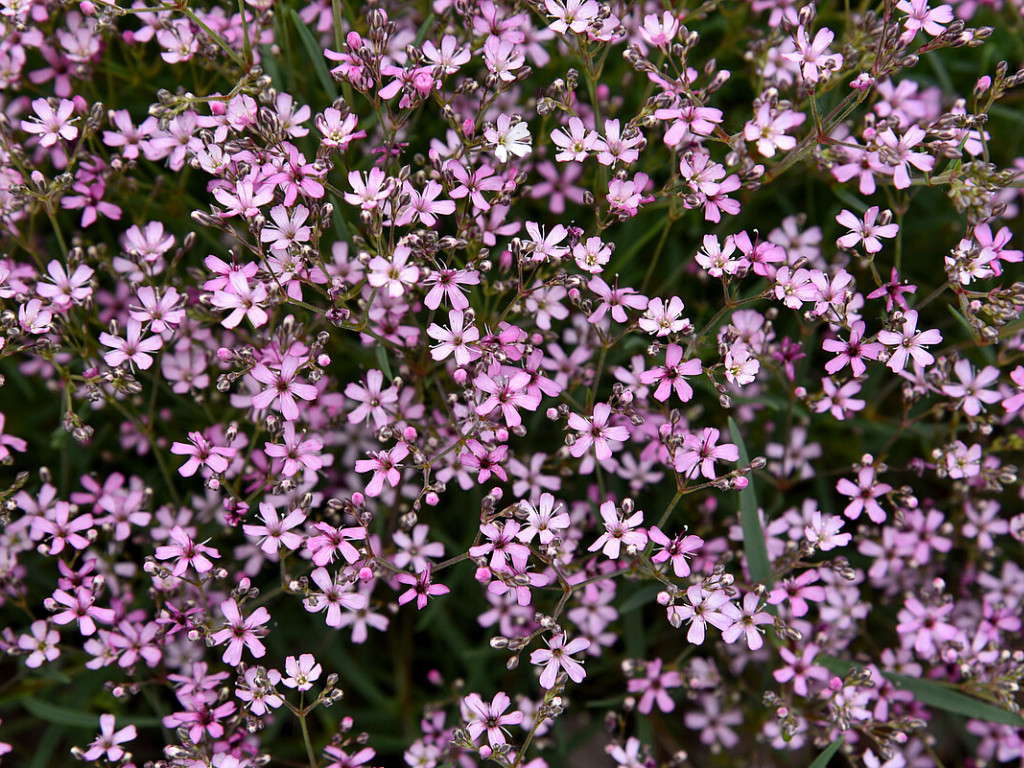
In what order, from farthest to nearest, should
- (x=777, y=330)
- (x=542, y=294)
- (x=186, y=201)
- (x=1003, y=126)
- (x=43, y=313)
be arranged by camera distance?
(x=1003, y=126), (x=777, y=330), (x=186, y=201), (x=542, y=294), (x=43, y=313)

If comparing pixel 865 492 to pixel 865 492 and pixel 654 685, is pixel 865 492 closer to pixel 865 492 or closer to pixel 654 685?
pixel 865 492

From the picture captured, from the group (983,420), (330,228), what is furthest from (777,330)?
(330,228)

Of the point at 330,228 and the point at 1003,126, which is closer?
the point at 330,228

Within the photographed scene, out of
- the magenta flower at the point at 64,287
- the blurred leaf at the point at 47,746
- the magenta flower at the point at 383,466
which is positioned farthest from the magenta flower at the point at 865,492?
the blurred leaf at the point at 47,746

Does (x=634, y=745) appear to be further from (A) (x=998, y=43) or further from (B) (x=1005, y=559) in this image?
(A) (x=998, y=43)

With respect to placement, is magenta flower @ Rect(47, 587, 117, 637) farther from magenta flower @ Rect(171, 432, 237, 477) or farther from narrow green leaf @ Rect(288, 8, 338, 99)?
narrow green leaf @ Rect(288, 8, 338, 99)

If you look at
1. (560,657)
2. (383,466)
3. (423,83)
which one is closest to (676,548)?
(560,657)
